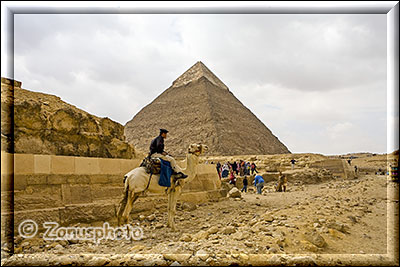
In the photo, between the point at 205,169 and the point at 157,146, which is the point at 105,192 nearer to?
the point at 157,146

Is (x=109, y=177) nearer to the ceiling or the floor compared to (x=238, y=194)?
nearer to the ceiling

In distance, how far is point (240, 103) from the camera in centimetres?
9794

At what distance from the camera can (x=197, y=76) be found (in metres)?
92.6

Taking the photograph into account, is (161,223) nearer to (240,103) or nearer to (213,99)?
(213,99)

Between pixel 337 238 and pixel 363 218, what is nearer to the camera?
pixel 337 238

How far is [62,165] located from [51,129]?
1171mm

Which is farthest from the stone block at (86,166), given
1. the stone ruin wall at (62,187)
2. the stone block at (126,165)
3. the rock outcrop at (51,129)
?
A: the rock outcrop at (51,129)

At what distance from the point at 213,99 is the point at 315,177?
7062cm

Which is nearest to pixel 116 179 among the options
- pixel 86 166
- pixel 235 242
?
pixel 86 166

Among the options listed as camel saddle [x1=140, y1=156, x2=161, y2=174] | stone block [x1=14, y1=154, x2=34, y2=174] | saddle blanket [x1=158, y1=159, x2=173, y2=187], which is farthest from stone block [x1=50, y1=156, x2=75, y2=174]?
saddle blanket [x1=158, y1=159, x2=173, y2=187]

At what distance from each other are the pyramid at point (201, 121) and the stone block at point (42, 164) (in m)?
57.4

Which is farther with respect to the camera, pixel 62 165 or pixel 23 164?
pixel 62 165

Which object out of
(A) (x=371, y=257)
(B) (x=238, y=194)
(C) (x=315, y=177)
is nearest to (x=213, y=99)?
(C) (x=315, y=177)

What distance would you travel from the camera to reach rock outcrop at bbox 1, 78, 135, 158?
4.42 meters
